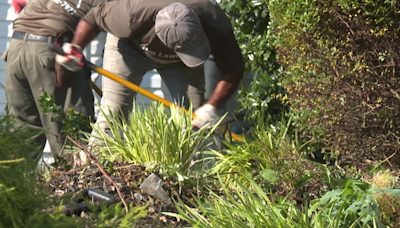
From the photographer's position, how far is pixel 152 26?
150 inches

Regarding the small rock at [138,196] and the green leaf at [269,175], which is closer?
the small rock at [138,196]

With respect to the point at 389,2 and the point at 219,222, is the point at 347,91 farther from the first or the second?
the point at 219,222

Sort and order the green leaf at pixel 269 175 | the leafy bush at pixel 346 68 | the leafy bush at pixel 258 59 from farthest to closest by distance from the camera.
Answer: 1. the leafy bush at pixel 258 59
2. the leafy bush at pixel 346 68
3. the green leaf at pixel 269 175

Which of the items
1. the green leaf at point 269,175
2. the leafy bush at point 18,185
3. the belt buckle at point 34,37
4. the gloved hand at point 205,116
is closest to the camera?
the leafy bush at point 18,185

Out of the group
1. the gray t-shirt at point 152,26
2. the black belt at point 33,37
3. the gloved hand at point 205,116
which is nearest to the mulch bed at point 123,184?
the gloved hand at point 205,116

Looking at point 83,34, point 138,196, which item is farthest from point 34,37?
point 138,196

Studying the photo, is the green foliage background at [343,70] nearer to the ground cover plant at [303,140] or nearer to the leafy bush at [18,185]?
the ground cover plant at [303,140]

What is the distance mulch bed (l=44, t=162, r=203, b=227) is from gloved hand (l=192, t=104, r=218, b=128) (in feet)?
2.66

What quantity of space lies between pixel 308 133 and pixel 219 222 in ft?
6.37

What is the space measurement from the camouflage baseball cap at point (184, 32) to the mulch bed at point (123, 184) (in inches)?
39.3

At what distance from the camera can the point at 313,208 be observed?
236 cm

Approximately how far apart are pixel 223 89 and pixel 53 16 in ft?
5.29

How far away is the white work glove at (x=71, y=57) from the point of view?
3863 mm

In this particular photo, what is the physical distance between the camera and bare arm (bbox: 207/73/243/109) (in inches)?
152
